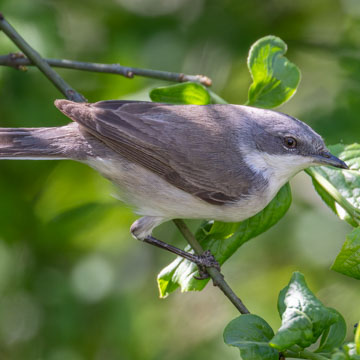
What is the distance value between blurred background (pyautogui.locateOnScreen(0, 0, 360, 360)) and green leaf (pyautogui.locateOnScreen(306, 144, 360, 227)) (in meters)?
0.84

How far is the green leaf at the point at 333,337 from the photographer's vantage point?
8.14 feet

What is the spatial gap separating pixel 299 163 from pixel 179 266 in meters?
0.90

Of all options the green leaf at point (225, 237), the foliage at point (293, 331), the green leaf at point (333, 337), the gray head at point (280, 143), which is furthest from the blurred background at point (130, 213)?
the foliage at point (293, 331)

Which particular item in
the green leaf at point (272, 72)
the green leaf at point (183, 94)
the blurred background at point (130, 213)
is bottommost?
the blurred background at point (130, 213)

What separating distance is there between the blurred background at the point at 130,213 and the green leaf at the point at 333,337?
1.67 m

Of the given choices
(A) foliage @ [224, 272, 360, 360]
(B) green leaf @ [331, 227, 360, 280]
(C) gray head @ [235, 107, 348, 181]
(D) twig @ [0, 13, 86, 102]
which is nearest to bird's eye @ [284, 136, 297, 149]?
(C) gray head @ [235, 107, 348, 181]

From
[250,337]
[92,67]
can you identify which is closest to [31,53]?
[92,67]

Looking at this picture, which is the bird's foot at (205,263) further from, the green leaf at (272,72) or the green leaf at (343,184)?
the green leaf at (272,72)

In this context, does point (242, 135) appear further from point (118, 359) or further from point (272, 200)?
point (118, 359)

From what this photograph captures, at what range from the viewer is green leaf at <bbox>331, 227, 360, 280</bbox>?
2.51 metres

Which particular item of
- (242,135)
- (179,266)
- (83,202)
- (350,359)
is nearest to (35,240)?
(83,202)

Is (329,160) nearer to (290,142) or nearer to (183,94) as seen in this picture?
(290,142)

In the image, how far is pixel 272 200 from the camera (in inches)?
133

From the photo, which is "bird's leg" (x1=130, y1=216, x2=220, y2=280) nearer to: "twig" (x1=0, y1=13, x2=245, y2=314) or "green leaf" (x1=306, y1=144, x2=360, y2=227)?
"twig" (x1=0, y1=13, x2=245, y2=314)
